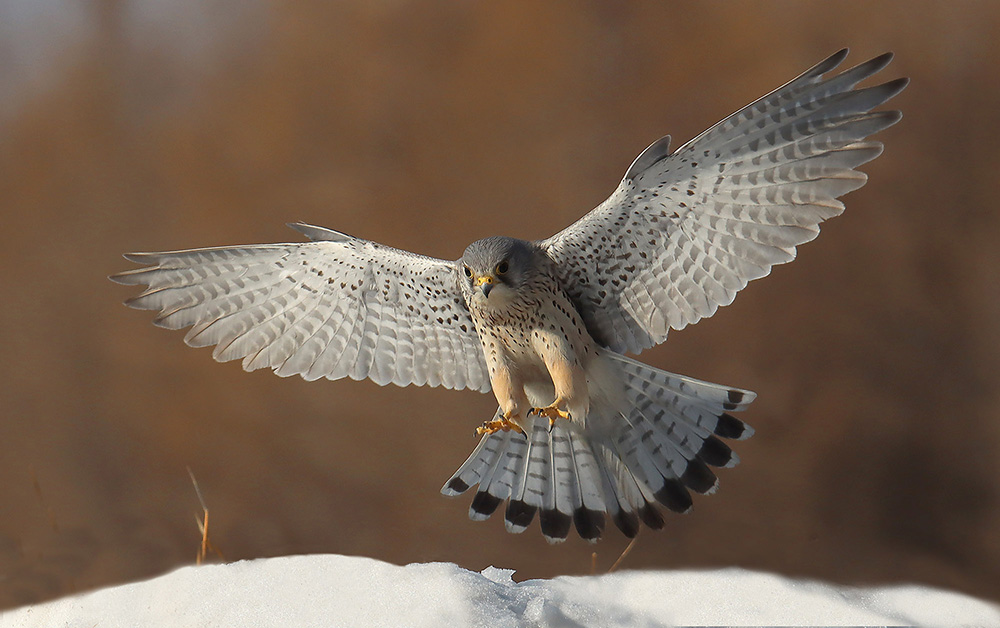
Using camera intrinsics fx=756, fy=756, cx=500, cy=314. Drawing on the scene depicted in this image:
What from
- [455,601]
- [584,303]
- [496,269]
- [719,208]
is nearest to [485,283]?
[496,269]

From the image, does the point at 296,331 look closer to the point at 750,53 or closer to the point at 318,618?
the point at 318,618

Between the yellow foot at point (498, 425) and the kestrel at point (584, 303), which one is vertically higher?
the kestrel at point (584, 303)

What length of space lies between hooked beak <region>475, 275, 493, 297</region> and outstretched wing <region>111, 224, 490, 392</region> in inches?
10.1

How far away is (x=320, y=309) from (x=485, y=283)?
0.57 m

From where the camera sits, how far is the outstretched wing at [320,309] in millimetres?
1765

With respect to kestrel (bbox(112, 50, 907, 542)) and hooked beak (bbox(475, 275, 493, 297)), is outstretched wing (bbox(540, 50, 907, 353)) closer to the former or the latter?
kestrel (bbox(112, 50, 907, 542))

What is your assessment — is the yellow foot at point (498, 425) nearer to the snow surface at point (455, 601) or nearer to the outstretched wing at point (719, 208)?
the outstretched wing at point (719, 208)

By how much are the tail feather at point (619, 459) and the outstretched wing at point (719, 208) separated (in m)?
0.15

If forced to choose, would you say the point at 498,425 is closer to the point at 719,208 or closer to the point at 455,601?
the point at 455,601

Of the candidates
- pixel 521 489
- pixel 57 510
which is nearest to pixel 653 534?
pixel 521 489

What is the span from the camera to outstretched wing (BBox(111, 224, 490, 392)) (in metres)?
1.76

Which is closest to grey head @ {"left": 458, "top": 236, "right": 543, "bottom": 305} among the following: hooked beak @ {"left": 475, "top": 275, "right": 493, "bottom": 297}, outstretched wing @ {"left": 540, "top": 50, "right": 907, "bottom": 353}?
hooked beak @ {"left": 475, "top": 275, "right": 493, "bottom": 297}

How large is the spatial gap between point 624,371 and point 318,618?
103cm

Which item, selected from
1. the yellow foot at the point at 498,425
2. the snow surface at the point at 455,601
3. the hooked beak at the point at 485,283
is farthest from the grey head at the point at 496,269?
A: the snow surface at the point at 455,601
